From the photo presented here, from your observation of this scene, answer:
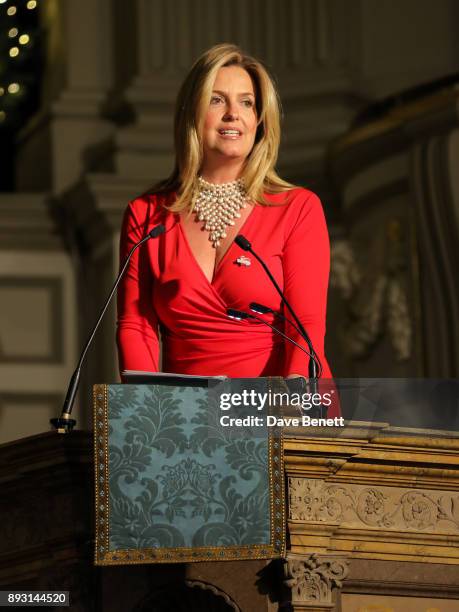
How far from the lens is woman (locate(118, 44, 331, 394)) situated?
3943 millimetres

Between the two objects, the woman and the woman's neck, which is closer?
the woman

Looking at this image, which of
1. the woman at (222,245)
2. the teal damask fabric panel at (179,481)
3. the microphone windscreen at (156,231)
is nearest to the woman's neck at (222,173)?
the woman at (222,245)

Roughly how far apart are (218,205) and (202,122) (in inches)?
7.6

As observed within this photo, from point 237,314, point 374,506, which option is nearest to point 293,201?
point 237,314

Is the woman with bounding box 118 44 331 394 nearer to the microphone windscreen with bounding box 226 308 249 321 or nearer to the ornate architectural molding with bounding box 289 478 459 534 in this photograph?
the microphone windscreen with bounding box 226 308 249 321

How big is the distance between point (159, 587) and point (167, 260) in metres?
0.81

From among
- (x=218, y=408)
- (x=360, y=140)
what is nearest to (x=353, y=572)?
(x=218, y=408)

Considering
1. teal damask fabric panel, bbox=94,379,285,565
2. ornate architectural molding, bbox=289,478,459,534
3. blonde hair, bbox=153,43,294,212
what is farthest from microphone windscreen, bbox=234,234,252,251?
ornate architectural molding, bbox=289,478,459,534

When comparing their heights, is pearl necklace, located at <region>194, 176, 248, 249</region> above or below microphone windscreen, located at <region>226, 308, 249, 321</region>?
above

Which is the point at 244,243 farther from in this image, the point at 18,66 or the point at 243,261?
the point at 18,66

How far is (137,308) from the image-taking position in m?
4.05

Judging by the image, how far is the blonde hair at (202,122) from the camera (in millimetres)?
4113

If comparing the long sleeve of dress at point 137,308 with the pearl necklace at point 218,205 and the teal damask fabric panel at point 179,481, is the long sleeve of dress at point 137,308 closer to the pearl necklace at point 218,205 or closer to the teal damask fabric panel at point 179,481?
the pearl necklace at point 218,205

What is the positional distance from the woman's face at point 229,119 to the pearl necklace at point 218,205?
0.07 m
